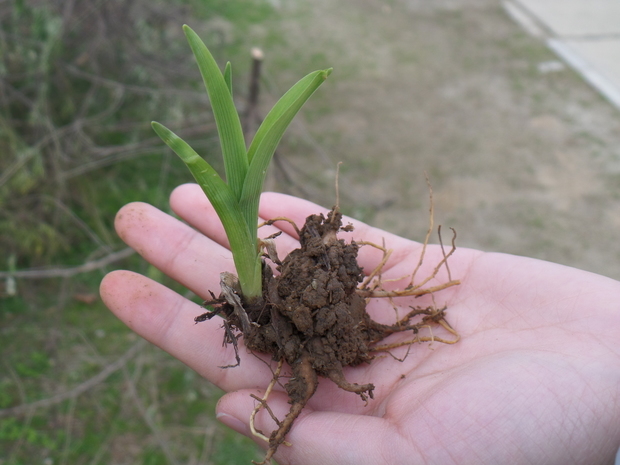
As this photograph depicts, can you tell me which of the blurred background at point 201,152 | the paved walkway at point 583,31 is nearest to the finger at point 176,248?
the blurred background at point 201,152

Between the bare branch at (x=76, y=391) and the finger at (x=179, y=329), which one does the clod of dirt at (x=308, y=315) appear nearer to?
the finger at (x=179, y=329)

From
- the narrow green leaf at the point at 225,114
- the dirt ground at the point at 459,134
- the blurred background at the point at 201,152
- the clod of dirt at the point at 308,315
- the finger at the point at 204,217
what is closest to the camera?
the narrow green leaf at the point at 225,114

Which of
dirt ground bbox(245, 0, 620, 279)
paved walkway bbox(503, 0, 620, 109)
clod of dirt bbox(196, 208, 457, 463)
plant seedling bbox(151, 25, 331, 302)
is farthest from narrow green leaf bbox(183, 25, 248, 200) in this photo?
paved walkway bbox(503, 0, 620, 109)

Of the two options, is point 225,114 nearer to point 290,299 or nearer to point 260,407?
point 290,299

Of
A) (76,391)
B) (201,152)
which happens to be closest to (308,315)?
(76,391)

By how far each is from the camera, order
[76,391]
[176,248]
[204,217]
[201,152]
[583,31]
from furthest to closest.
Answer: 1. [583,31]
2. [201,152]
3. [76,391]
4. [204,217]
5. [176,248]

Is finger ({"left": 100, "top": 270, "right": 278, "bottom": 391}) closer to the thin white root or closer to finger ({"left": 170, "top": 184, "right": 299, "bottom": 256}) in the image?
the thin white root

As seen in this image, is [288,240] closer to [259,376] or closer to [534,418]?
[259,376]
